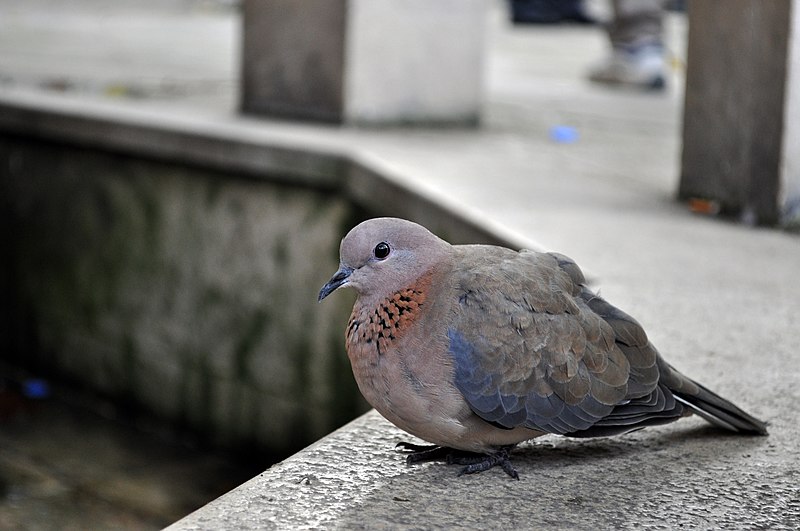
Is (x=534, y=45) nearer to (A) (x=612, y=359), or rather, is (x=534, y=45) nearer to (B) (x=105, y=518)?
(B) (x=105, y=518)

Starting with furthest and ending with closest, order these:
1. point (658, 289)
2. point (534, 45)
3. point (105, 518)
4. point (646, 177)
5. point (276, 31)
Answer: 1. point (534, 45)
2. point (276, 31)
3. point (646, 177)
4. point (105, 518)
5. point (658, 289)

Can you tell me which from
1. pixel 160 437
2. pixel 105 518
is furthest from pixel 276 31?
pixel 105 518

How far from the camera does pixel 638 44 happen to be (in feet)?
27.9

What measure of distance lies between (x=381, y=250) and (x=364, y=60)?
3.81m

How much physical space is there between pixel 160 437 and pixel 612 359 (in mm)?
3657

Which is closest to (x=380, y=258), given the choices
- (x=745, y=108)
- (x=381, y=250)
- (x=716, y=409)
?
(x=381, y=250)

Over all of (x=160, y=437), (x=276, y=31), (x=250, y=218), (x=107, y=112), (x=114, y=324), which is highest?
(x=276, y=31)

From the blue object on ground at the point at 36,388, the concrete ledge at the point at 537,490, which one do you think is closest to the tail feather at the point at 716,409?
the concrete ledge at the point at 537,490

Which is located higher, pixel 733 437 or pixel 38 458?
pixel 733 437

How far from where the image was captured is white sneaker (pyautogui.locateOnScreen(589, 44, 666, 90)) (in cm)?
859

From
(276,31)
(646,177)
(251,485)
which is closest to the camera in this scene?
(251,485)

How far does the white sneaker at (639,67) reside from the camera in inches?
338

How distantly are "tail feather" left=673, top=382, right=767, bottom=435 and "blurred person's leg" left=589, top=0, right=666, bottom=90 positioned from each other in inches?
257

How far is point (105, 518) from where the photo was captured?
4.39m
